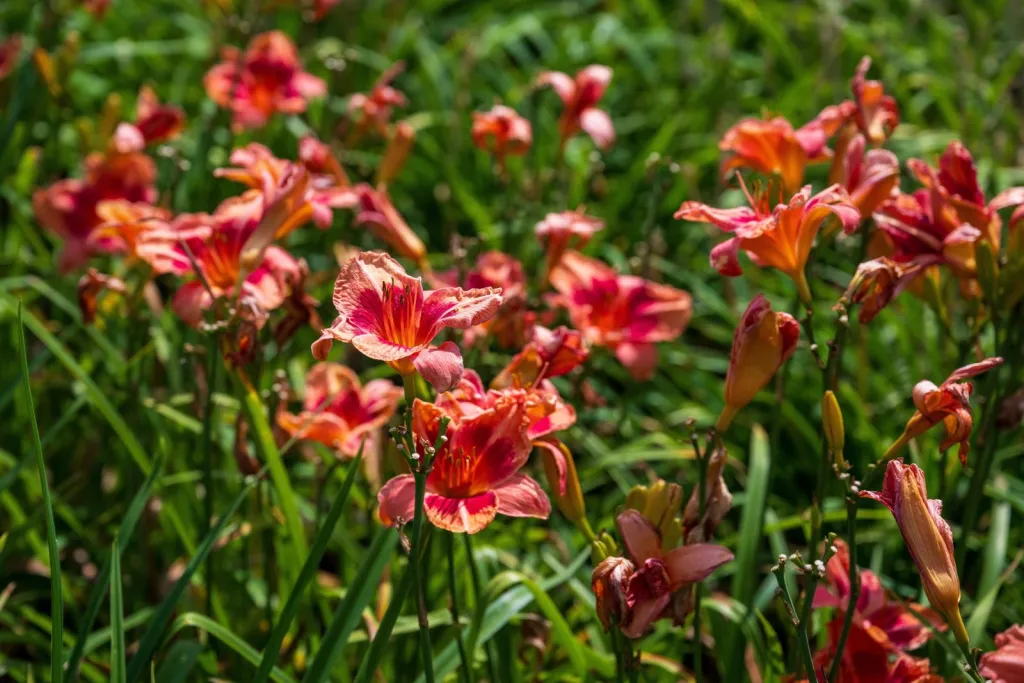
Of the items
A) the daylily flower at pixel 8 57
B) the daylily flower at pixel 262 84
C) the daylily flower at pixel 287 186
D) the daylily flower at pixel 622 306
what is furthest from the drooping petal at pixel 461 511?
the daylily flower at pixel 8 57

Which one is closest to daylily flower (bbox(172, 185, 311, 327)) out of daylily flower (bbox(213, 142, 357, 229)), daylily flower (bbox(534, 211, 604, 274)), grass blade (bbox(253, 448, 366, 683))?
daylily flower (bbox(213, 142, 357, 229))

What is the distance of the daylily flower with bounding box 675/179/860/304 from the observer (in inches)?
50.3

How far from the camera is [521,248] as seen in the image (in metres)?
2.76

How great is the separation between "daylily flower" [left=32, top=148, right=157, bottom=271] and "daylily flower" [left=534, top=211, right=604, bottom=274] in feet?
3.33

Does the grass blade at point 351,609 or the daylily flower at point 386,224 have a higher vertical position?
the daylily flower at point 386,224

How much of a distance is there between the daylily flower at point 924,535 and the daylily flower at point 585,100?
110cm

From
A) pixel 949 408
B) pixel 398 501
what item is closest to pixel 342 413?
pixel 398 501

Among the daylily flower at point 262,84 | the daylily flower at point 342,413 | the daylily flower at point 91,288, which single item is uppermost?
the daylily flower at point 262,84

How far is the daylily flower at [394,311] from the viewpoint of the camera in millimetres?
1153

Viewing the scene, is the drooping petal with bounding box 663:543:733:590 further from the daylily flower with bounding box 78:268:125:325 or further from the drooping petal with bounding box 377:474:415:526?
the daylily flower with bounding box 78:268:125:325

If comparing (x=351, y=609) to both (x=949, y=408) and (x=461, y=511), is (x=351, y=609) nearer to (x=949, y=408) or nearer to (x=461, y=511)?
(x=461, y=511)

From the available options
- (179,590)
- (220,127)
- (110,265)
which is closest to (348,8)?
(220,127)

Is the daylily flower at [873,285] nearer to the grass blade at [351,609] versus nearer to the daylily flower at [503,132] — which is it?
the grass blade at [351,609]

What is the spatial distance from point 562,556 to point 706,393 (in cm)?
78
